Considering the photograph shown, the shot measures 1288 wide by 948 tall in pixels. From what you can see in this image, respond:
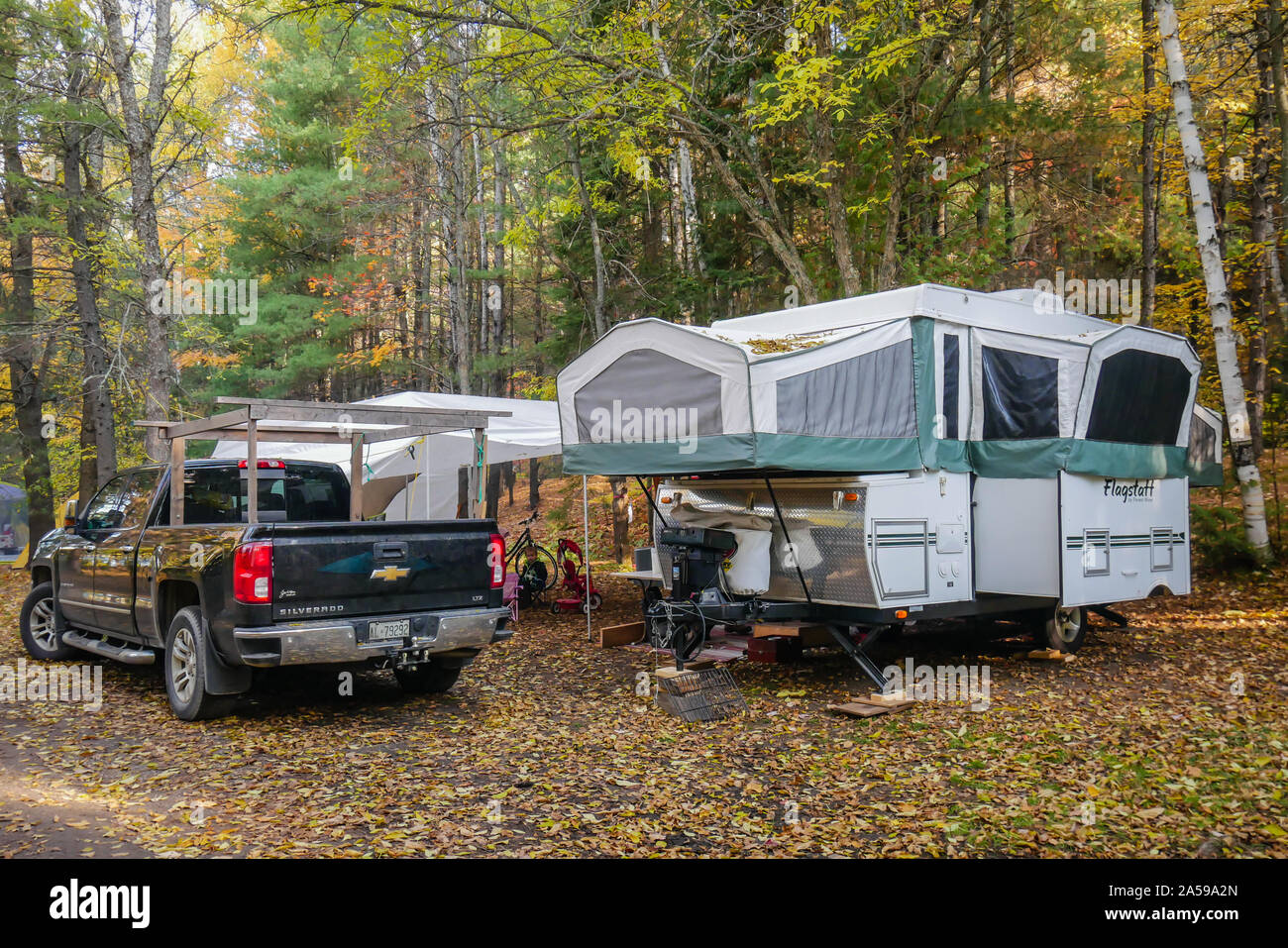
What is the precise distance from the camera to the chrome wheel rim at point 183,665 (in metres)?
6.87

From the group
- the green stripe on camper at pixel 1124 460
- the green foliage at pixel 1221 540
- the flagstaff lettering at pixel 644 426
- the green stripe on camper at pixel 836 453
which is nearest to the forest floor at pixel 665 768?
the green stripe on camper at pixel 1124 460

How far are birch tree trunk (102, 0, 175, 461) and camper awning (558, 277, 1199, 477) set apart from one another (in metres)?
7.19

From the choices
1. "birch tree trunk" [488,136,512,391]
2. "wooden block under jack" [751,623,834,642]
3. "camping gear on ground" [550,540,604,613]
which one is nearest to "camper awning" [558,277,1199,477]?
"wooden block under jack" [751,623,834,642]

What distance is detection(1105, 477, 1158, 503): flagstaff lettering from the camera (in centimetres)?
870

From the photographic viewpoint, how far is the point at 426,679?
8008 mm

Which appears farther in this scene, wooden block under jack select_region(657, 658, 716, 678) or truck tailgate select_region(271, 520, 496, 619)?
wooden block under jack select_region(657, 658, 716, 678)

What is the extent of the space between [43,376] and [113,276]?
3550 millimetres

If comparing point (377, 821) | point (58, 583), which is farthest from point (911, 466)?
point (58, 583)

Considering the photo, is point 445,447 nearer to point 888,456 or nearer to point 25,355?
point 888,456

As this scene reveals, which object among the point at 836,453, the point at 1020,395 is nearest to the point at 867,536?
the point at 836,453

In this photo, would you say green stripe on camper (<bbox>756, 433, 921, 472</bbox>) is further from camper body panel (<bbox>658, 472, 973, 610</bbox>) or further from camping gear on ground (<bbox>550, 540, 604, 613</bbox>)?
camping gear on ground (<bbox>550, 540, 604, 613</bbox>)

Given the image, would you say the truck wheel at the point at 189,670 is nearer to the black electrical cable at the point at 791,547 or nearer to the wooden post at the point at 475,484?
the wooden post at the point at 475,484
